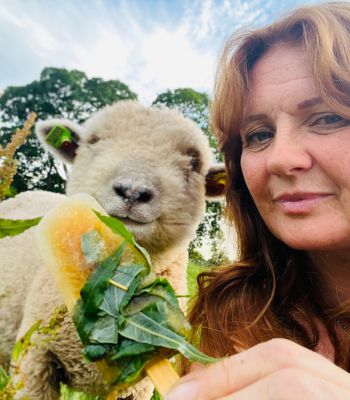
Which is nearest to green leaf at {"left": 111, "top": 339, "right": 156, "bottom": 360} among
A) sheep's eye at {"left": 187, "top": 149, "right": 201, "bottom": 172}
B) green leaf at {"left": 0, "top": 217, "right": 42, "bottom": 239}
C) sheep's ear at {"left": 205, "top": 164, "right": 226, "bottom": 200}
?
green leaf at {"left": 0, "top": 217, "right": 42, "bottom": 239}

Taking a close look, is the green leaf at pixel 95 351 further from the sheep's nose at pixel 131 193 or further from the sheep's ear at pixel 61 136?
the sheep's ear at pixel 61 136

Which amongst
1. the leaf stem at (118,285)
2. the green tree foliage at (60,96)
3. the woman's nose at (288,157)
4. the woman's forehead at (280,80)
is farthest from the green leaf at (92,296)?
the green tree foliage at (60,96)

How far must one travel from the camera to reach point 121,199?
2.52 meters

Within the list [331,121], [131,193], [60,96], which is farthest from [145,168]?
[60,96]

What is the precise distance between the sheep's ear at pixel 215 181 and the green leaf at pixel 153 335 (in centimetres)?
241

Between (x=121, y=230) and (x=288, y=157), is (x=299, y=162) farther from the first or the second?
(x=121, y=230)

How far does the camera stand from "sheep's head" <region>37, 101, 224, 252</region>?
2.60 meters

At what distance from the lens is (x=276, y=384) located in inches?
33.0

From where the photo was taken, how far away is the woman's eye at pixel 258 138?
243 centimetres

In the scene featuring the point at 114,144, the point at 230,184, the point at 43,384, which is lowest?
the point at 43,384

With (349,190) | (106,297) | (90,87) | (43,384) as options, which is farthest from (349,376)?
(90,87)

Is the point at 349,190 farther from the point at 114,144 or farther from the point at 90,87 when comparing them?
the point at 90,87

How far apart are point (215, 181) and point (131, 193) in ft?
3.85

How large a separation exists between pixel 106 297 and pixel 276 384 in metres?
0.54
